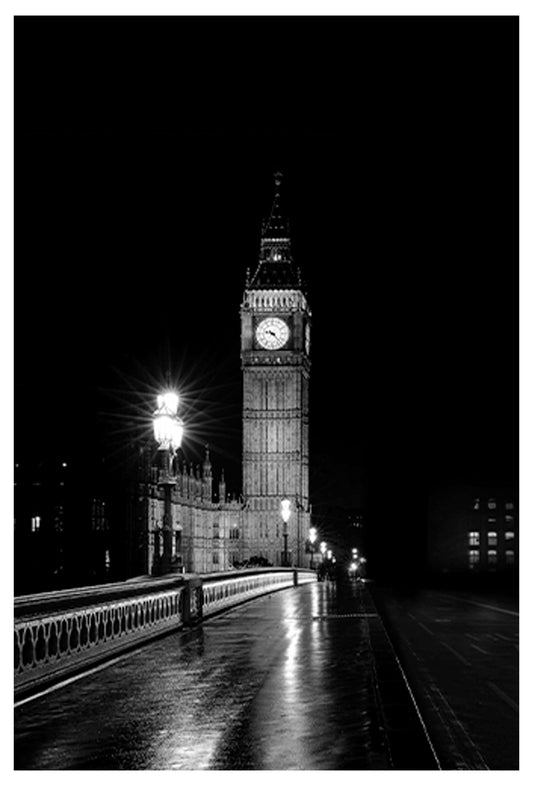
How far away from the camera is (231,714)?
1280 cm

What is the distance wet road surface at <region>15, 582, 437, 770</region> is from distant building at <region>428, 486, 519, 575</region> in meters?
136

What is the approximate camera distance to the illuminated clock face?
141250 mm

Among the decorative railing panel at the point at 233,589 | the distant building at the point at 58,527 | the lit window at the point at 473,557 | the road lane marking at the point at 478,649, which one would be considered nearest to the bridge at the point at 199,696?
the road lane marking at the point at 478,649

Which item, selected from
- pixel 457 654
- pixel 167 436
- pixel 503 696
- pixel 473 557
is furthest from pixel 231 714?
pixel 473 557

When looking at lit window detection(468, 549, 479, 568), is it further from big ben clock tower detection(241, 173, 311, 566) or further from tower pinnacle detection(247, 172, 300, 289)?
tower pinnacle detection(247, 172, 300, 289)

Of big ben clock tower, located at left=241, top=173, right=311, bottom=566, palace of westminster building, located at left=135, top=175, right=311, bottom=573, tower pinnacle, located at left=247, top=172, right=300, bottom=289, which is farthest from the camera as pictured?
tower pinnacle, located at left=247, top=172, right=300, bottom=289

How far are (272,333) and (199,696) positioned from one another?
128 meters

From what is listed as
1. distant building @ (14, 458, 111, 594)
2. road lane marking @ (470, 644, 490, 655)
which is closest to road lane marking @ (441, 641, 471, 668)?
road lane marking @ (470, 644, 490, 655)

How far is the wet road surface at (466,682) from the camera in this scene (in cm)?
1186

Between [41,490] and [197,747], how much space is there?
92296mm

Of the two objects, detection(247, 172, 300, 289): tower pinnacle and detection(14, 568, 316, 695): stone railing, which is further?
detection(247, 172, 300, 289): tower pinnacle

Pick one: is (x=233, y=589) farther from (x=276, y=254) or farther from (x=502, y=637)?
(x=276, y=254)

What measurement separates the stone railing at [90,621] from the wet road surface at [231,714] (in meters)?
0.43
